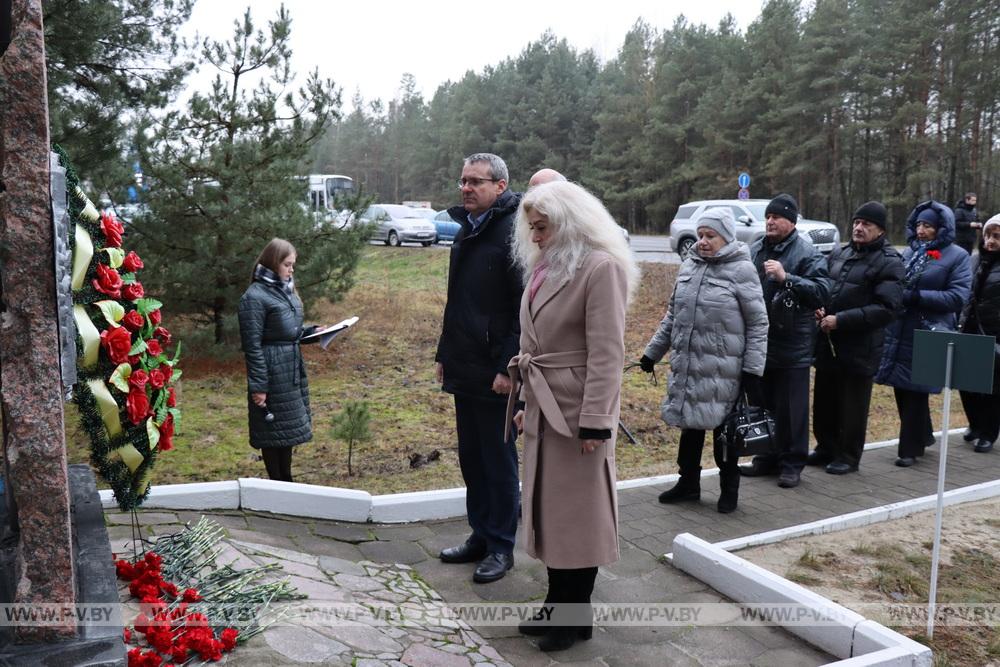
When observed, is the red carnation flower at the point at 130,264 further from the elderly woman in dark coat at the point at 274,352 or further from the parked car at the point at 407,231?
the parked car at the point at 407,231

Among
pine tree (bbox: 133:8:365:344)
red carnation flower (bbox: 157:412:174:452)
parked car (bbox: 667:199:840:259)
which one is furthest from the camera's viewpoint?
parked car (bbox: 667:199:840:259)

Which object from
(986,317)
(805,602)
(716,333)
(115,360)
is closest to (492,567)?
(805,602)

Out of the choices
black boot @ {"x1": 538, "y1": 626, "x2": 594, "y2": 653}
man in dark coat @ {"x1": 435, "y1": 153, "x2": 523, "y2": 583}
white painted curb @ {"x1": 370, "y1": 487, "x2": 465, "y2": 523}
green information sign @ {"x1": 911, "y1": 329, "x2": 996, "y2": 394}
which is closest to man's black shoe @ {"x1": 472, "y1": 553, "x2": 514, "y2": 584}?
man in dark coat @ {"x1": 435, "y1": 153, "x2": 523, "y2": 583}

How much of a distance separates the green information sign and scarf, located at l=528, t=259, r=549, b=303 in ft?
5.26

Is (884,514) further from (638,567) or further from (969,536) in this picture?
(638,567)

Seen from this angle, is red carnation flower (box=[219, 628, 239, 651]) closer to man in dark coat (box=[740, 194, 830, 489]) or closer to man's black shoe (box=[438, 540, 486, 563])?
man's black shoe (box=[438, 540, 486, 563])

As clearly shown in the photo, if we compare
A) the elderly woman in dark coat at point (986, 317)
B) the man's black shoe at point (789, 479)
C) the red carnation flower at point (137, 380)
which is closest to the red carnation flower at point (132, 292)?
the red carnation flower at point (137, 380)

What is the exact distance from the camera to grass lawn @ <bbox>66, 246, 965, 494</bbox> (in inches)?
253

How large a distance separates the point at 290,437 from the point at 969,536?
407 centimetres

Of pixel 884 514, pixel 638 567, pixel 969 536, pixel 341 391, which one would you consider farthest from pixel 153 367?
pixel 341 391

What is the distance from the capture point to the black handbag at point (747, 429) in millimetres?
4723

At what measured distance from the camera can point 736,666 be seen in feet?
10.8

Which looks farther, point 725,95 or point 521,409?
point 725,95

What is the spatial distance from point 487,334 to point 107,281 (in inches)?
64.8
